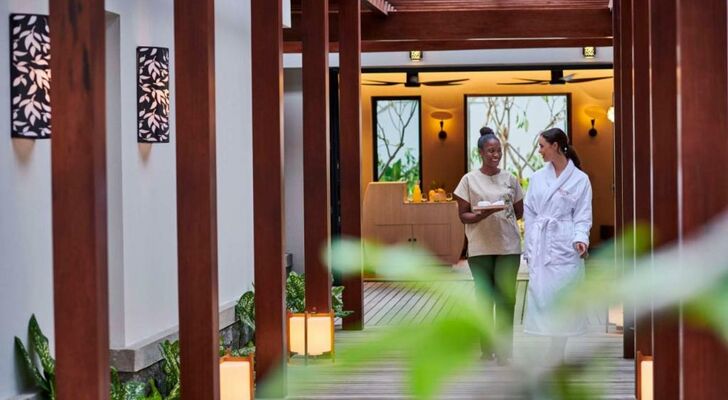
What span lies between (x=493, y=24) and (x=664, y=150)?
6.87 meters

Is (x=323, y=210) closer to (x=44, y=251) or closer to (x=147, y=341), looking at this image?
(x=147, y=341)

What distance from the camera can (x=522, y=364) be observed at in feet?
1.87

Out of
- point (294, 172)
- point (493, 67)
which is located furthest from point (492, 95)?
point (294, 172)

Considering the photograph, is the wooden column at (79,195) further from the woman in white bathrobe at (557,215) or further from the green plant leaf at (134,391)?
the woman in white bathrobe at (557,215)

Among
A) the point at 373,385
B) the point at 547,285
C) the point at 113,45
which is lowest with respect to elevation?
the point at 373,385

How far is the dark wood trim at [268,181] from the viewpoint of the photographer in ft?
20.5

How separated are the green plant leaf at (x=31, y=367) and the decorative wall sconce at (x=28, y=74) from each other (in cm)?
86

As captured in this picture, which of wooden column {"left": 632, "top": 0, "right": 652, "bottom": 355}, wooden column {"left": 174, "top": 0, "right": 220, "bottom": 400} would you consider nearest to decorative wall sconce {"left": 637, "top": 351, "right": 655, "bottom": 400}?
wooden column {"left": 632, "top": 0, "right": 652, "bottom": 355}

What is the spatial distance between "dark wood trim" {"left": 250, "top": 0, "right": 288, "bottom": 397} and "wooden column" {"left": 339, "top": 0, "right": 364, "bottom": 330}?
9.55 feet

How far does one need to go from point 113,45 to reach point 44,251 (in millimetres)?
1307

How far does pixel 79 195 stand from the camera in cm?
343

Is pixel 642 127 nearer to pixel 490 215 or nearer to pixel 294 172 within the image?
pixel 490 215

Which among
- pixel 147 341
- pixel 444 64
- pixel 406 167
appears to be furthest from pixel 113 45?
pixel 406 167

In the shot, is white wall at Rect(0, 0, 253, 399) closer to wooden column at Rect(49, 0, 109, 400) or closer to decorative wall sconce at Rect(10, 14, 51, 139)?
decorative wall sconce at Rect(10, 14, 51, 139)
